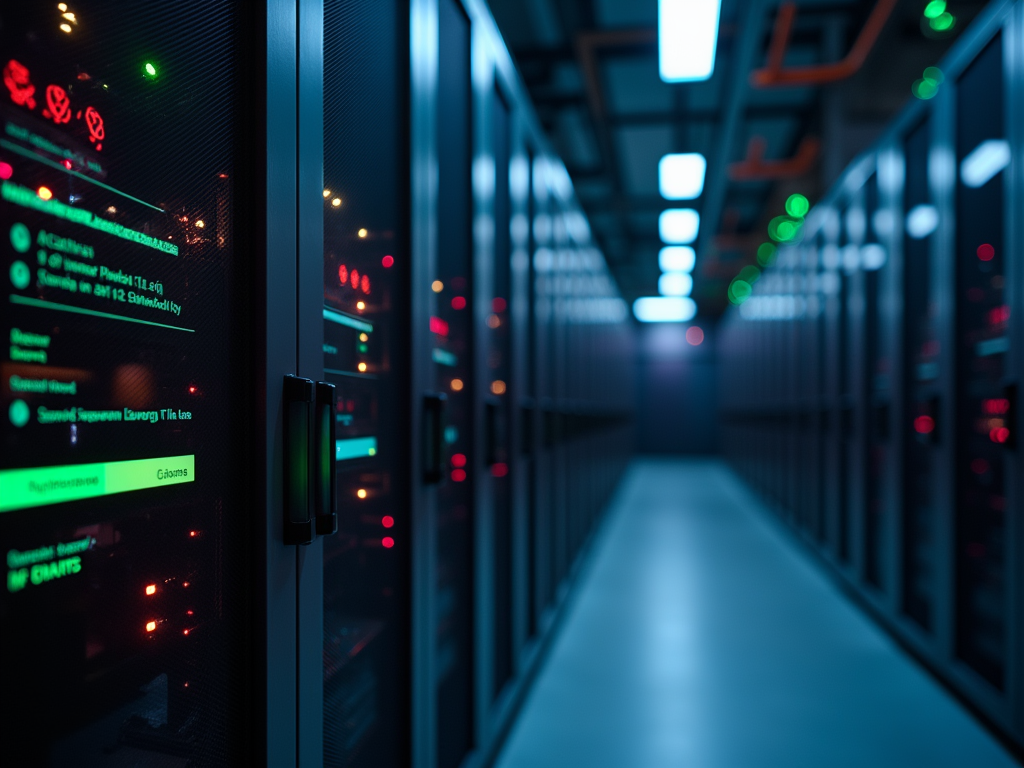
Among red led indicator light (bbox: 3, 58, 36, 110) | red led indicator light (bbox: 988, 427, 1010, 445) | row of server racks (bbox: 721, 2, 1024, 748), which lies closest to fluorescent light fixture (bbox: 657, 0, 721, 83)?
row of server racks (bbox: 721, 2, 1024, 748)

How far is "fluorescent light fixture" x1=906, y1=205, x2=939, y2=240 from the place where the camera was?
3021mm

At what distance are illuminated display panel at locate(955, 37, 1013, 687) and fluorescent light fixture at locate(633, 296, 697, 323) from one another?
13341mm

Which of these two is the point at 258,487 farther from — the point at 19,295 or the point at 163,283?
the point at 19,295

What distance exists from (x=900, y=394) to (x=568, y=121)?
4805mm

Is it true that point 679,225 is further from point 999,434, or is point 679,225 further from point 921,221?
point 999,434

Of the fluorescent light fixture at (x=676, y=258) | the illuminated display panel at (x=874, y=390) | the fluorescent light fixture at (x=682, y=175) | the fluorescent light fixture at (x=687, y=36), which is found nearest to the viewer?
the fluorescent light fixture at (x=687, y=36)

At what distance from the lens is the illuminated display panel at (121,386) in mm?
616

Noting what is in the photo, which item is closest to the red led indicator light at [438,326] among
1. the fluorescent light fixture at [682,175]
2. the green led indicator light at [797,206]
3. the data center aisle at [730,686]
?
the data center aisle at [730,686]

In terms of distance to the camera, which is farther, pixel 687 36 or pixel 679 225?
pixel 679 225

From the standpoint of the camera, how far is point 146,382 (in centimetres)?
76

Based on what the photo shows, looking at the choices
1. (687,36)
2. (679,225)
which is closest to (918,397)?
(687,36)

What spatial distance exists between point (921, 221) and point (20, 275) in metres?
3.49

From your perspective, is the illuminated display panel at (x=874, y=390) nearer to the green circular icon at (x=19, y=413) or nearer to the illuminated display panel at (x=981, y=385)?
the illuminated display panel at (x=981, y=385)

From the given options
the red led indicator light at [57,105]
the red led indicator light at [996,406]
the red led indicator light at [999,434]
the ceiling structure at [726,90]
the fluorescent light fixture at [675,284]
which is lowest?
the red led indicator light at [999,434]
